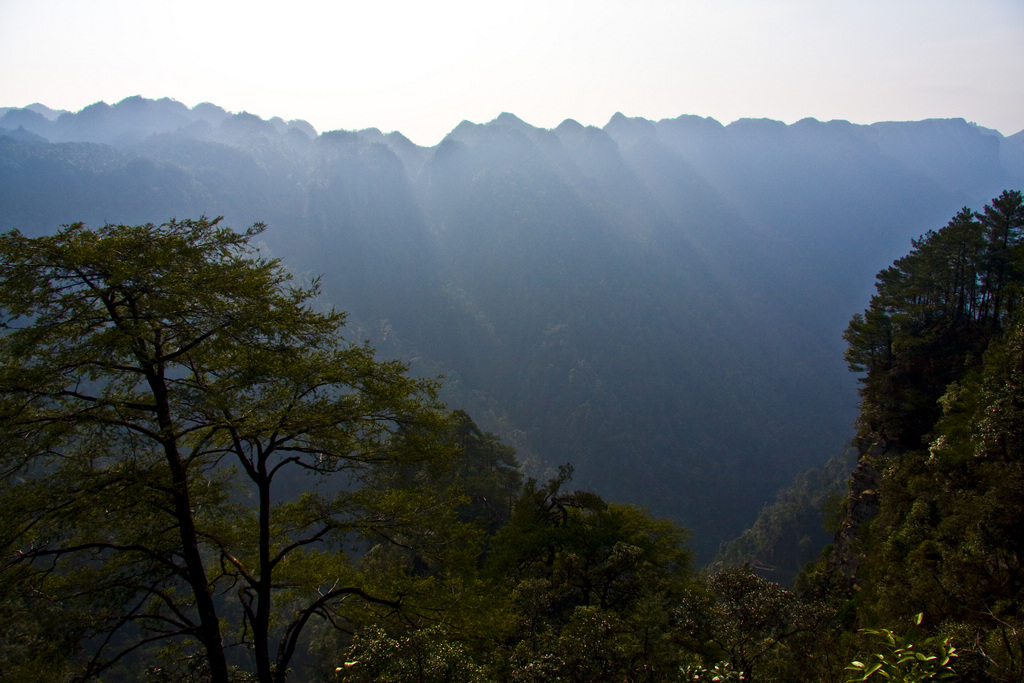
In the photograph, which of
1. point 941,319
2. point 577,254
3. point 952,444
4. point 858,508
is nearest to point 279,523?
point 952,444

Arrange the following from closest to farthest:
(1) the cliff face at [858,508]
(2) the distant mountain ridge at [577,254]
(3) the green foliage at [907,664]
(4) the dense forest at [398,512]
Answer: (3) the green foliage at [907,664]
(4) the dense forest at [398,512]
(1) the cliff face at [858,508]
(2) the distant mountain ridge at [577,254]

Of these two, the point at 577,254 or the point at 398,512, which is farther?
the point at 577,254

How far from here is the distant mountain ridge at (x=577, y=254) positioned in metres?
116

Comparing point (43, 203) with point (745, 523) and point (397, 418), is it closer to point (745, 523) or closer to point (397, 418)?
point (397, 418)

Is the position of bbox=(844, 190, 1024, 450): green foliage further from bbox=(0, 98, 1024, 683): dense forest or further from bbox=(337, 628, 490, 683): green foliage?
bbox=(337, 628, 490, 683): green foliage

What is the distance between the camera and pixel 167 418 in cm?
671

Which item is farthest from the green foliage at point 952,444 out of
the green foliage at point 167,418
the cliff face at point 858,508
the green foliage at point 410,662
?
the green foliage at point 167,418

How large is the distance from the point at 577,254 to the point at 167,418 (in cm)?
14536

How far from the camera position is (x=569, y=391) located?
5015 inches

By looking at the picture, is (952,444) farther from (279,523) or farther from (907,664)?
(279,523)

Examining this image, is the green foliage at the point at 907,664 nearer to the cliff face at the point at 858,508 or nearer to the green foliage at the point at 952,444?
the green foliage at the point at 952,444

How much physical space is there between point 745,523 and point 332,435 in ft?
370

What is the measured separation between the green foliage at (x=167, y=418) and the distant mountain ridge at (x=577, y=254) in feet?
337

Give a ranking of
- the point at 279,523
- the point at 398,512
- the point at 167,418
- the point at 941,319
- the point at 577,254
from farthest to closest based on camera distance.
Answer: the point at 577,254, the point at 941,319, the point at 279,523, the point at 398,512, the point at 167,418
